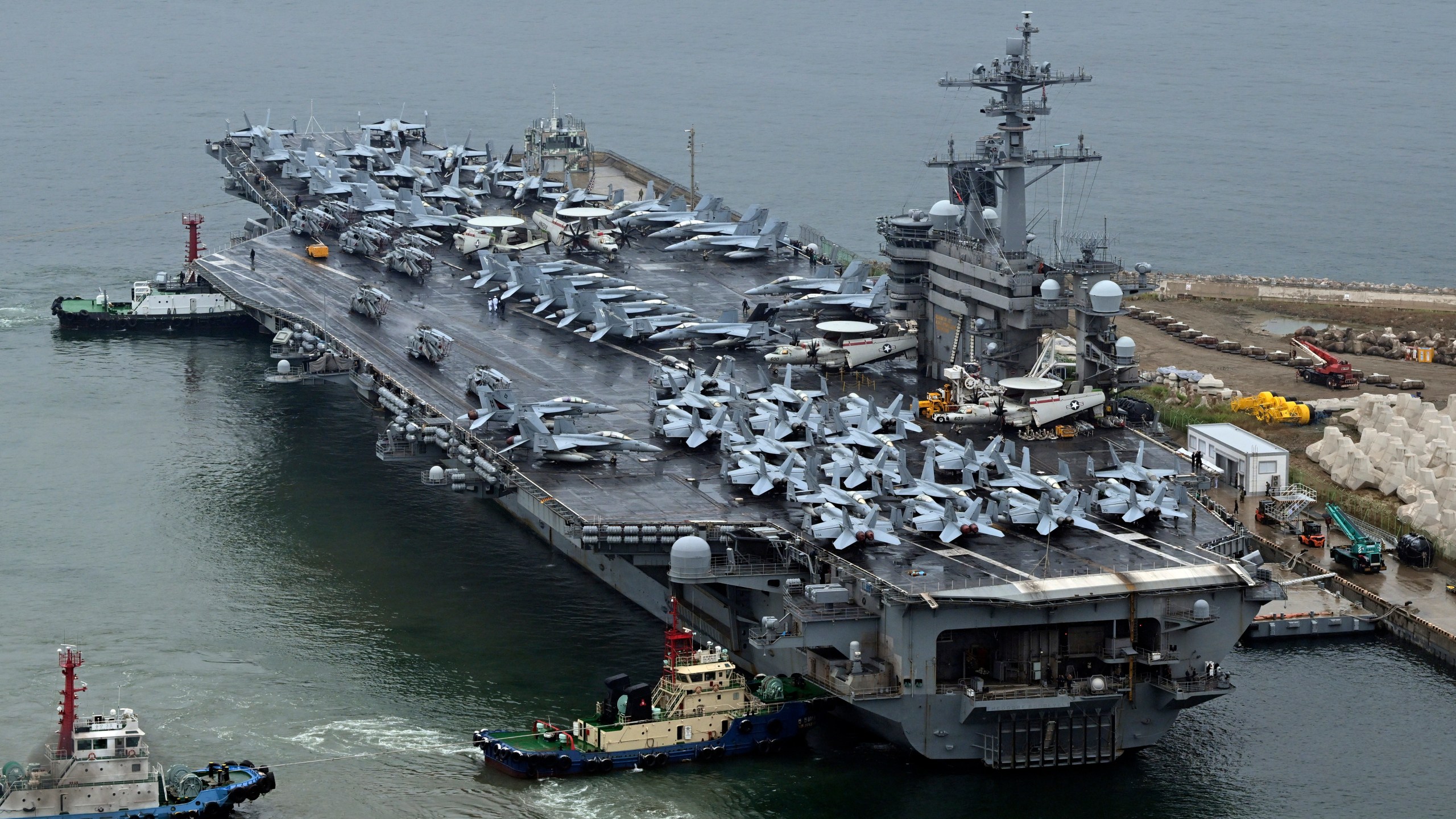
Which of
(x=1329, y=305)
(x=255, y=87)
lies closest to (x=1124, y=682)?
(x=1329, y=305)

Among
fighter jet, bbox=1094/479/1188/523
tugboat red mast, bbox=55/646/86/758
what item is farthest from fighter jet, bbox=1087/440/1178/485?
tugboat red mast, bbox=55/646/86/758

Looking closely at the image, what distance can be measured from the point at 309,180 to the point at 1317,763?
211 ft

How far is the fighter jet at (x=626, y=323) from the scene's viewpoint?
7356cm

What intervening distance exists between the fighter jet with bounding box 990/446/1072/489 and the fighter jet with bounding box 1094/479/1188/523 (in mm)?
1441

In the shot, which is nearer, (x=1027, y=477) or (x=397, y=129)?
(x=1027, y=477)

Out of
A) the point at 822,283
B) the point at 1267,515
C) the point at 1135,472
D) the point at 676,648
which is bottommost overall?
the point at 1267,515

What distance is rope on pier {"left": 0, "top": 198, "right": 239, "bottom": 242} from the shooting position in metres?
116

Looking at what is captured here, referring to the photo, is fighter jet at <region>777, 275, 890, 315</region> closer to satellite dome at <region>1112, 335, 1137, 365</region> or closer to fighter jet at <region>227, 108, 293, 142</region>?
satellite dome at <region>1112, 335, 1137, 365</region>

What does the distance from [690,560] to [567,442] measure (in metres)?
10.7

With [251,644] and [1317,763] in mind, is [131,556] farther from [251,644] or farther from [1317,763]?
[1317,763]

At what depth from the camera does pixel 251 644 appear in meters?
54.9

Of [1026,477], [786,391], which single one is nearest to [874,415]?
[786,391]

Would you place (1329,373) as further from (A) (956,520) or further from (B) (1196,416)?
(A) (956,520)

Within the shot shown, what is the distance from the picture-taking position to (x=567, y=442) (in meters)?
58.8
